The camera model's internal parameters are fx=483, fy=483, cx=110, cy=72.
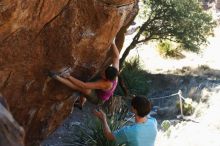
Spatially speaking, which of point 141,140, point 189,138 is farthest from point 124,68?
point 141,140

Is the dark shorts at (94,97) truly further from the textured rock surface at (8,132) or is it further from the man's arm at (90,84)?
the textured rock surface at (8,132)

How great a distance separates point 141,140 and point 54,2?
2.64m

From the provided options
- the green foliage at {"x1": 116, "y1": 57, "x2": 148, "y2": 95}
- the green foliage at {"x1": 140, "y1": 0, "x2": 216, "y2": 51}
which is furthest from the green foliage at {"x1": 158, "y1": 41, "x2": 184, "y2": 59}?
the green foliage at {"x1": 116, "y1": 57, "x2": 148, "y2": 95}

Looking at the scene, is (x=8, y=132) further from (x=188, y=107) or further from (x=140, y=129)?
(x=188, y=107)

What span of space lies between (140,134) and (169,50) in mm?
21611

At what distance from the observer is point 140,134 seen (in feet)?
16.2

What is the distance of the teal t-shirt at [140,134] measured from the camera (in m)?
4.95

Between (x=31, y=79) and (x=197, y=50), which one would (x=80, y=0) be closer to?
(x=31, y=79)

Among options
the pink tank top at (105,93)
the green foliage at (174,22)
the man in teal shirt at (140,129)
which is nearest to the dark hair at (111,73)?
the pink tank top at (105,93)

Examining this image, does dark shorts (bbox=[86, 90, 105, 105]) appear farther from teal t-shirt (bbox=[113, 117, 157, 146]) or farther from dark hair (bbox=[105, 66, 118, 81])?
teal t-shirt (bbox=[113, 117, 157, 146])

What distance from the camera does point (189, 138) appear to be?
35.1ft

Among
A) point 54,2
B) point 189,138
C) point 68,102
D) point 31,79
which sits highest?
point 54,2

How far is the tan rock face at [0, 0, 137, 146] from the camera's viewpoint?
260 inches

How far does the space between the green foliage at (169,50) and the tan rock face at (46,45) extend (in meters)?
17.8
